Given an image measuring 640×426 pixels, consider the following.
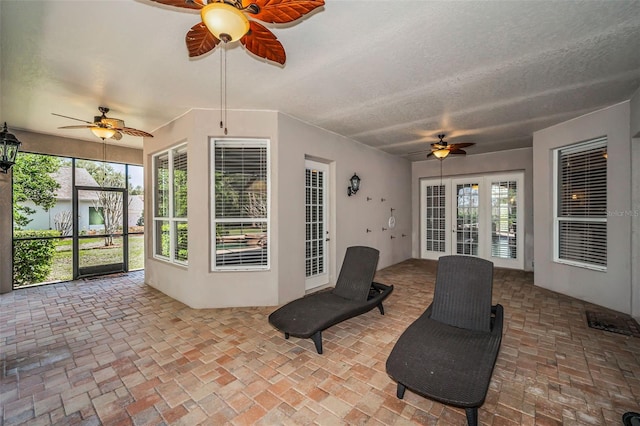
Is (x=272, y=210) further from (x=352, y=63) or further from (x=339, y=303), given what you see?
(x=352, y=63)

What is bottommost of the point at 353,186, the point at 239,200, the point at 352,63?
the point at 239,200

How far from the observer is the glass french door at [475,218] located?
654 centimetres

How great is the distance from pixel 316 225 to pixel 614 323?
4.34 metres

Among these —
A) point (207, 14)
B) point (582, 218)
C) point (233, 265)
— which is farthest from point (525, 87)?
point (233, 265)

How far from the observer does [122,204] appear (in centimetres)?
632

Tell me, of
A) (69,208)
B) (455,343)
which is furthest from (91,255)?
(455,343)

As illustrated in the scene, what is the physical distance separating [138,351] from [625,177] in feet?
21.7

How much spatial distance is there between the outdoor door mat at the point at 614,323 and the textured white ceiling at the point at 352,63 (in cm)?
298

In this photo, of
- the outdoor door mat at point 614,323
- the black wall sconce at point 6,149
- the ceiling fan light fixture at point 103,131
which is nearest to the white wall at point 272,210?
the ceiling fan light fixture at point 103,131

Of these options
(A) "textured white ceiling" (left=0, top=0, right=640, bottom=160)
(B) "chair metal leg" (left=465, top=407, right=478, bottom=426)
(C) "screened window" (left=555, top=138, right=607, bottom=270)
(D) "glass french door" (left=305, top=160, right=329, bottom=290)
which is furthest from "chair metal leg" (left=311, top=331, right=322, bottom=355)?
(C) "screened window" (left=555, top=138, right=607, bottom=270)

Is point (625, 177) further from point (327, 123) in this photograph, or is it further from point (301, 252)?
point (301, 252)

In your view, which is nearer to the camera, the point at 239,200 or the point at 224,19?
the point at 224,19

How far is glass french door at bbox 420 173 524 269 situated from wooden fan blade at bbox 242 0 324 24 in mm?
6930

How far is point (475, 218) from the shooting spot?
7004 mm
